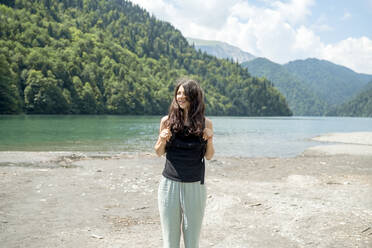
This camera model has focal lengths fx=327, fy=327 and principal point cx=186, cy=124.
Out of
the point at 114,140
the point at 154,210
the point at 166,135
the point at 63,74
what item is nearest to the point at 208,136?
the point at 166,135

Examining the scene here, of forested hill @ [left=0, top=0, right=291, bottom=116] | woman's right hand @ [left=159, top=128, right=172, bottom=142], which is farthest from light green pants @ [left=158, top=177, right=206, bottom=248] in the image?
forested hill @ [left=0, top=0, right=291, bottom=116]

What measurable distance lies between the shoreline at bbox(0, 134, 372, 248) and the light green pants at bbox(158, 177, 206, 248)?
298 centimetres

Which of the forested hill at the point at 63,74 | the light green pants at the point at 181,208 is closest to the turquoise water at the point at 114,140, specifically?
the light green pants at the point at 181,208

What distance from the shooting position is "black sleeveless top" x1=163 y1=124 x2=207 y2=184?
425cm

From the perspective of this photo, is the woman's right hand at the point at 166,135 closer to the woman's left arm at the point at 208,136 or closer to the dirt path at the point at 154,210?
the woman's left arm at the point at 208,136

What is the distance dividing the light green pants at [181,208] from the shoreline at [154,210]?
298 cm

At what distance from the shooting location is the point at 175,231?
438cm

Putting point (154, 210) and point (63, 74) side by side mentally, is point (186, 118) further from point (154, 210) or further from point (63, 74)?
point (63, 74)

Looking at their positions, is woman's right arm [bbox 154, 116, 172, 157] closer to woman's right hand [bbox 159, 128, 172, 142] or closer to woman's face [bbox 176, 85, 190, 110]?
woman's right hand [bbox 159, 128, 172, 142]

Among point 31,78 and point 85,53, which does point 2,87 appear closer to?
point 31,78

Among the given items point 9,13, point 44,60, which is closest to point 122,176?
point 44,60

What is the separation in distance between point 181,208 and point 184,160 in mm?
656

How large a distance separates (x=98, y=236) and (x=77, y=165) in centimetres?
1200

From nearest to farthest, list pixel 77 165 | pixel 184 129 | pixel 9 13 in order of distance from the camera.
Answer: pixel 184 129 → pixel 77 165 → pixel 9 13
